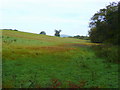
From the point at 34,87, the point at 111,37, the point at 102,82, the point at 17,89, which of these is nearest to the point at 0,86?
the point at 17,89

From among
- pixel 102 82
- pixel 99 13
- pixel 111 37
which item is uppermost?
pixel 99 13

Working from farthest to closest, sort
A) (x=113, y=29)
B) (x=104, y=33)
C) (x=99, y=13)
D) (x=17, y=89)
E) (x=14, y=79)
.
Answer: (x=99, y=13) < (x=104, y=33) < (x=113, y=29) < (x=14, y=79) < (x=17, y=89)

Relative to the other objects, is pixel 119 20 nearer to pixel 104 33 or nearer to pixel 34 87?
pixel 104 33

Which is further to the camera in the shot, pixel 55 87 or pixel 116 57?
pixel 116 57

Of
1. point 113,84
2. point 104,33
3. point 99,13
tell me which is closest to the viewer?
point 113,84

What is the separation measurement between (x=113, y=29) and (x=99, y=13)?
2710 cm

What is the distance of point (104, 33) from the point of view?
50.2 feet

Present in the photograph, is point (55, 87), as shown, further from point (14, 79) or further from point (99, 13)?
point (99, 13)

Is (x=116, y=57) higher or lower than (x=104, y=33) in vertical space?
lower

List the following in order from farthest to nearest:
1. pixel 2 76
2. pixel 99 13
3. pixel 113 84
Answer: pixel 99 13, pixel 2 76, pixel 113 84

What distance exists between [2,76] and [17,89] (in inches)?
90.4

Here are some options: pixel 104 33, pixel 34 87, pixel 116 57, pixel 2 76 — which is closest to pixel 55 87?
pixel 34 87

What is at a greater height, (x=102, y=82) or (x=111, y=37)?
(x=111, y=37)

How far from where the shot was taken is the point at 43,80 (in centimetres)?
707
